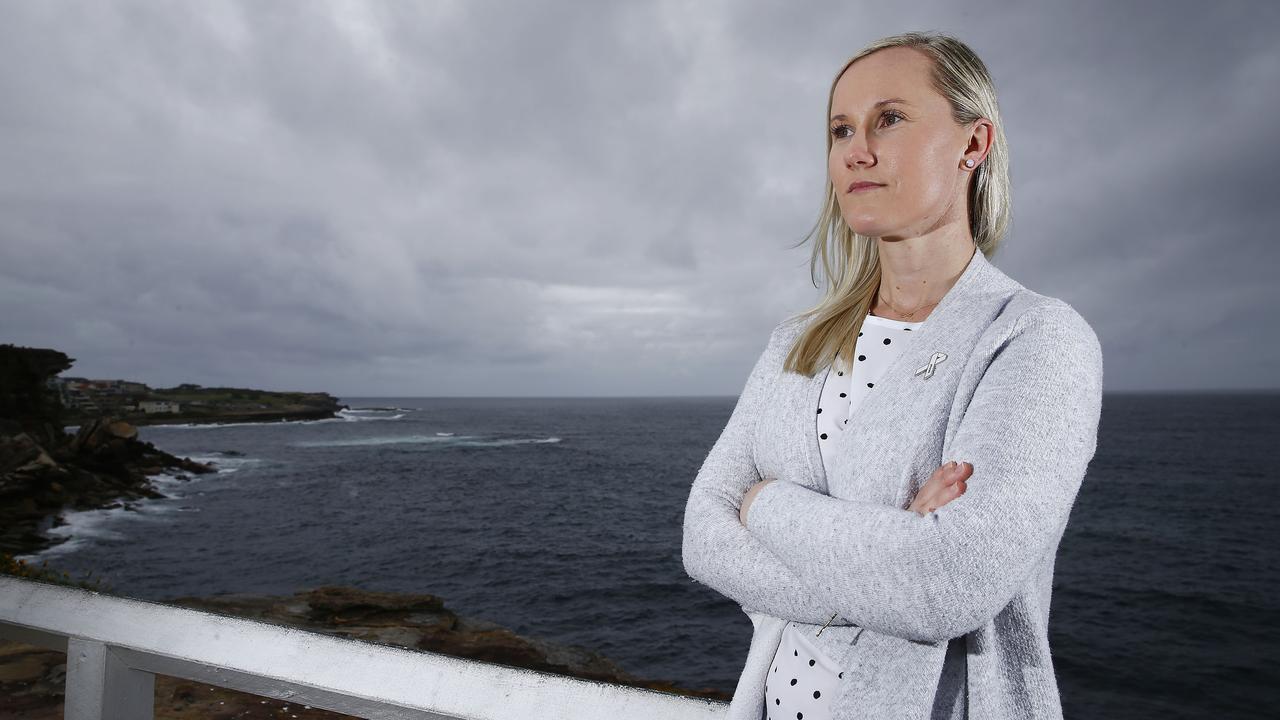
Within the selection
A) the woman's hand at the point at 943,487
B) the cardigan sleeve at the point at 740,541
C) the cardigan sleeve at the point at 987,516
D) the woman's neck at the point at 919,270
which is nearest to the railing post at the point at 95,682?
the cardigan sleeve at the point at 740,541

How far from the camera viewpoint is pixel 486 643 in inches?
581

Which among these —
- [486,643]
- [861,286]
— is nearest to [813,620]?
[861,286]

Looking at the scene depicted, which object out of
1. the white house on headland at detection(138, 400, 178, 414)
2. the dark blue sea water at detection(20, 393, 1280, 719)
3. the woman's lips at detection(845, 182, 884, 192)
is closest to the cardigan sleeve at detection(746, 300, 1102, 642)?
the woman's lips at detection(845, 182, 884, 192)

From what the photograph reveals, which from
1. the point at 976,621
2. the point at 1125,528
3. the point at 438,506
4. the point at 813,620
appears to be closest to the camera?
the point at 976,621

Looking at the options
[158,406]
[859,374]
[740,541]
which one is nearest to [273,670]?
[740,541]

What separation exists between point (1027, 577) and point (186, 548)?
113 feet

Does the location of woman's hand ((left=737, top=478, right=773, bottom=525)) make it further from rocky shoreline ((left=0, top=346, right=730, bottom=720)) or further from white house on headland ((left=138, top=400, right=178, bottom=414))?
white house on headland ((left=138, top=400, right=178, bottom=414))

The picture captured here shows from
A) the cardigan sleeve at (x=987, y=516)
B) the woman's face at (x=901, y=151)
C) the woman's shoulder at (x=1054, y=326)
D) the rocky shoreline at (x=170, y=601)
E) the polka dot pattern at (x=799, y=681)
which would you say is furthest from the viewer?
the rocky shoreline at (x=170, y=601)

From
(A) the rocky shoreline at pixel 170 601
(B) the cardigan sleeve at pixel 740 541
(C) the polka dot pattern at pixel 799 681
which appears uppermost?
(B) the cardigan sleeve at pixel 740 541

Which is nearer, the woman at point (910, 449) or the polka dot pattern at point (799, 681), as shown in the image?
the woman at point (910, 449)

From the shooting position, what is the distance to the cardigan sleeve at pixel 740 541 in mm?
1174

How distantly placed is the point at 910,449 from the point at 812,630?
14.2 inches

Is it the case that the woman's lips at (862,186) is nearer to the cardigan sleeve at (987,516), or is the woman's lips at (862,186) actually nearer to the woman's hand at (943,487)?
the cardigan sleeve at (987,516)

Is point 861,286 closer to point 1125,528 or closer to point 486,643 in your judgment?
point 486,643
